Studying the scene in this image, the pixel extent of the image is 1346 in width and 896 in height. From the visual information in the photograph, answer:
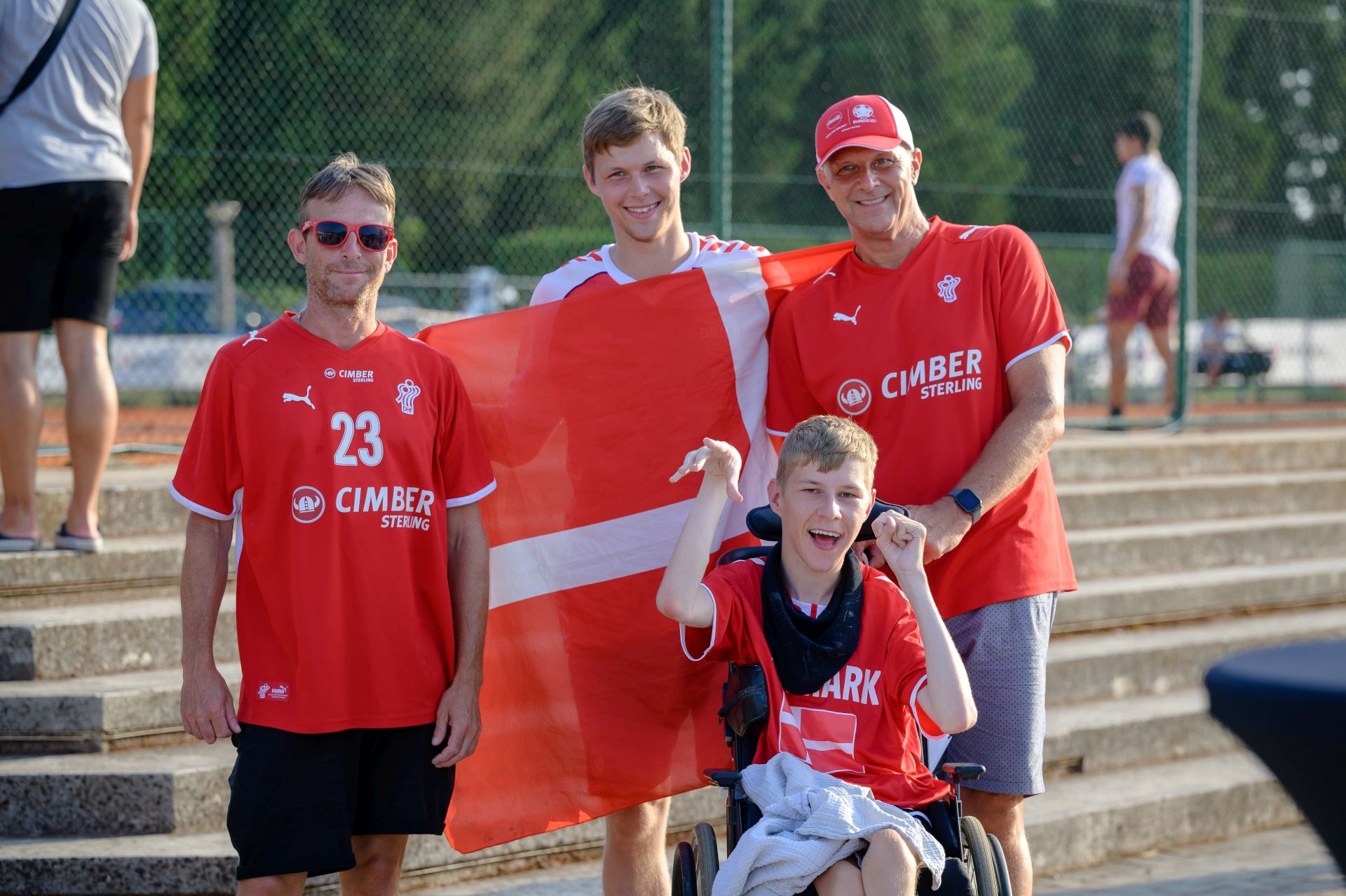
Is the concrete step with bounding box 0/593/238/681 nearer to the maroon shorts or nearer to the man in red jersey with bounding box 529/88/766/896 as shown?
the man in red jersey with bounding box 529/88/766/896

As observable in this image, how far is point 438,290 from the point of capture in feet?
47.8

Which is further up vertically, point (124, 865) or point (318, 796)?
point (318, 796)

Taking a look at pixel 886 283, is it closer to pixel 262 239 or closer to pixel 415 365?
pixel 415 365

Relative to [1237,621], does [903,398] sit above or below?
above

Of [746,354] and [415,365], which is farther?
[746,354]

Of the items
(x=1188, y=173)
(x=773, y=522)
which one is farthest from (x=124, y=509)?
(x=1188, y=173)

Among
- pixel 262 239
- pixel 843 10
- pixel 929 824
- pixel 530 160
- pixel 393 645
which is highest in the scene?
pixel 843 10

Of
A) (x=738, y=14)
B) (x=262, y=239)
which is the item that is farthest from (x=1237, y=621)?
(x=738, y=14)

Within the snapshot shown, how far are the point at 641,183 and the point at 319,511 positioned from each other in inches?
46.7

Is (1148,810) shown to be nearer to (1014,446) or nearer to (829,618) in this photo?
(1014,446)

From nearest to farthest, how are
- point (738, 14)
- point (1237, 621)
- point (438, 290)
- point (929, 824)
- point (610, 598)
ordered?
point (929, 824) < point (610, 598) < point (1237, 621) < point (438, 290) < point (738, 14)

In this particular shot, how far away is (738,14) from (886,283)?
13666 mm

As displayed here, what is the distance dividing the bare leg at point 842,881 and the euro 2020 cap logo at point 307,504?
136 centimetres

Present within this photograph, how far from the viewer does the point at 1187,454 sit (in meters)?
8.79
